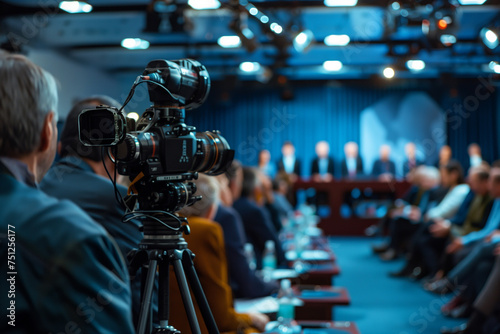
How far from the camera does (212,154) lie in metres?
1.41

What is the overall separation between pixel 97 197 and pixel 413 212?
5465 millimetres

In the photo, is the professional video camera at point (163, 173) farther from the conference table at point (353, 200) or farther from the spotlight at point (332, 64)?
the spotlight at point (332, 64)

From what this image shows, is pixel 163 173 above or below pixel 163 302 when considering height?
above

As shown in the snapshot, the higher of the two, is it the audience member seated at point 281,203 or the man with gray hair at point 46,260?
the man with gray hair at point 46,260

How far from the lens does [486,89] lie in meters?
13.1

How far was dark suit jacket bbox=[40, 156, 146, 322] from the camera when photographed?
55.4 inches

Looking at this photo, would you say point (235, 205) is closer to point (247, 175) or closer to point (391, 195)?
point (247, 175)

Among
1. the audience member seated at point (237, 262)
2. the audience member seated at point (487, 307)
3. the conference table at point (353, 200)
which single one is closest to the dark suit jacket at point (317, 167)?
the conference table at point (353, 200)

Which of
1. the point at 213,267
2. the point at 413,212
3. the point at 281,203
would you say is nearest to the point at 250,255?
the point at 213,267

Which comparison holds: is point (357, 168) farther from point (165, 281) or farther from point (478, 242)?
point (165, 281)

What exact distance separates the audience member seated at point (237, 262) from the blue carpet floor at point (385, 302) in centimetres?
131

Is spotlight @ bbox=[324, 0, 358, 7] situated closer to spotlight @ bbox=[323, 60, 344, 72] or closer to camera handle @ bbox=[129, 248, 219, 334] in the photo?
spotlight @ bbox=[323, 60, 344, 72]

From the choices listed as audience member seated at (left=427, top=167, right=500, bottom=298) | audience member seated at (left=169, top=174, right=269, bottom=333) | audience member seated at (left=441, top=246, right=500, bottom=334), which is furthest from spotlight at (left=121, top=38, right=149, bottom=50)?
audience member seated at (left=169, top=174, right=269, bottom=333)

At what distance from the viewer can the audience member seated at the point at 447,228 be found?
4.70m
